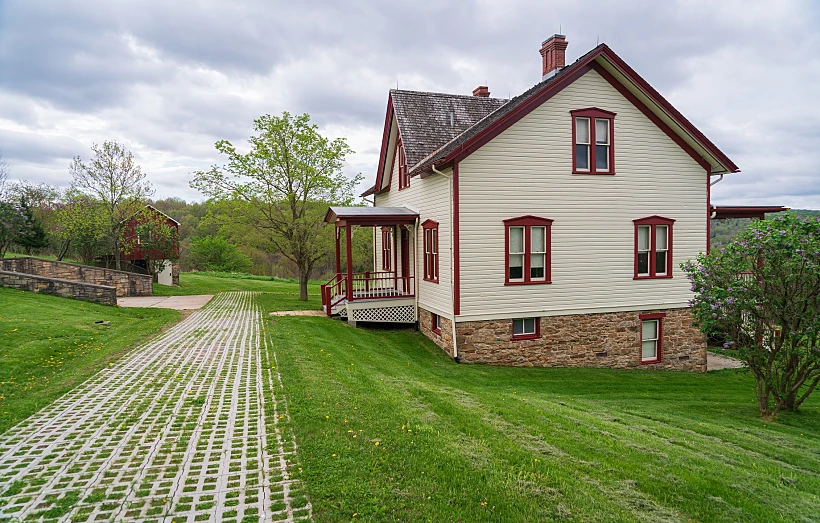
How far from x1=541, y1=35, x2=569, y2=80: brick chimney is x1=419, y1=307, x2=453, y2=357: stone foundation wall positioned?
9542mm

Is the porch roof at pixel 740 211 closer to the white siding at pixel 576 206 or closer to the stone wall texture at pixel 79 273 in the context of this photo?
the white siding at pixel 576 206

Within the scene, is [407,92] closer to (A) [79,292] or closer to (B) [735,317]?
(B) [735,317]

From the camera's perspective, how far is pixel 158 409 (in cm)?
721

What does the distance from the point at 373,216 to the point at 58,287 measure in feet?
40.6

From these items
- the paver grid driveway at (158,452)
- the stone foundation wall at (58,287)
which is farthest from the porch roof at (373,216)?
the stone foundation wall at (58,287)

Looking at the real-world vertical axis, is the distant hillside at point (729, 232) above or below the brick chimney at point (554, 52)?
below

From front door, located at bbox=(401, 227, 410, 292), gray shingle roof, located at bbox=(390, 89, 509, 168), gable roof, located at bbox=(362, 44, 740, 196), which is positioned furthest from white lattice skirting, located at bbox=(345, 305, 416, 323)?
gray shingle roof, located at bbox=(390, 89, 509, 168)

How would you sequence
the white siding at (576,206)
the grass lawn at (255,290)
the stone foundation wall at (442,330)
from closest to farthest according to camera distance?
the white siding at (576,206), the stone foundation wall at (442,330), the grass lawn at (255,290)

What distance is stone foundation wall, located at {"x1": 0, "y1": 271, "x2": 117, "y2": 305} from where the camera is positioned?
700 inches

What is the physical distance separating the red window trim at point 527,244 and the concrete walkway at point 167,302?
13.1 metres

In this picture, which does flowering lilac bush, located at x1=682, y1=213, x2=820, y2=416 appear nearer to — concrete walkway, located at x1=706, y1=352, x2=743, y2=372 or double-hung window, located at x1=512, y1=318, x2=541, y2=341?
double-hung window, located at x1=512, y1=318, x2=541, y2=341

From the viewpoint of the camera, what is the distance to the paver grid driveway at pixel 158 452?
4484 millimetres

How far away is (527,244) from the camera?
1407 centimetres

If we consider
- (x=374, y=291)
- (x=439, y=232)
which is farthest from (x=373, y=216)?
(x=374, y=291)
